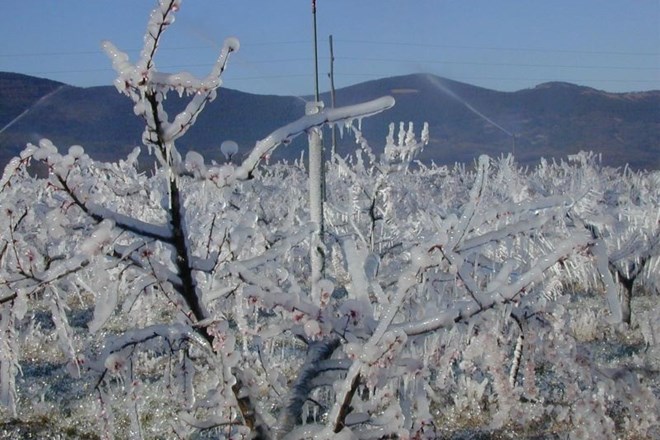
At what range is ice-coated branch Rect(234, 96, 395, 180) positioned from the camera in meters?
2.08

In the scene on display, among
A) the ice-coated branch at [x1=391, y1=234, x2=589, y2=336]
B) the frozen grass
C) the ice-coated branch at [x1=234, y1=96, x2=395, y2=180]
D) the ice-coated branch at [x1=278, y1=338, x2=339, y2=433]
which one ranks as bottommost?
the frozen grass

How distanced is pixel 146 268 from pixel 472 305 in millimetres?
1027

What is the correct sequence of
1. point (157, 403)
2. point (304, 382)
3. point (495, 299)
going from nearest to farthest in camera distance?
point (495, 299) → point (304, 382) → point (157, 403)

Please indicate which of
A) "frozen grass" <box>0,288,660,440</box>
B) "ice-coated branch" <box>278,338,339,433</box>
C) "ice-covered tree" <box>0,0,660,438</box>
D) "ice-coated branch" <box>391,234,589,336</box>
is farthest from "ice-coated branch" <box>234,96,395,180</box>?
"frozen grass" <box>0,288,660,440</box>

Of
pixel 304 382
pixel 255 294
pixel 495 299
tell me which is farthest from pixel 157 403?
pixel 495 299

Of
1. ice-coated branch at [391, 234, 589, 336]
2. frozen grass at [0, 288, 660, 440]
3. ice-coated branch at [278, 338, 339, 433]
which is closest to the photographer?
ice-coated branch at [391, 234, 589, 336]

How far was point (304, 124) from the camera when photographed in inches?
83.7

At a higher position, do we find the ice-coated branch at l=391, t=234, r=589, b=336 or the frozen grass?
the ice-coated branch at l=391, t=234, r=589, b=336

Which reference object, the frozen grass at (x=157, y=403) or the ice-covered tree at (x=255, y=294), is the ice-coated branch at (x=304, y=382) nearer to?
the ice-covered tree at (x=255, y=294)

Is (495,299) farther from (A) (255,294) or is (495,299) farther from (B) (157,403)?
(B) (157,403)

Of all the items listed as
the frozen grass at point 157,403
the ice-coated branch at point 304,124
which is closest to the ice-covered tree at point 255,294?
the ice-coated branch at point 304,124

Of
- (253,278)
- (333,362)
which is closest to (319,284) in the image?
(253,278)

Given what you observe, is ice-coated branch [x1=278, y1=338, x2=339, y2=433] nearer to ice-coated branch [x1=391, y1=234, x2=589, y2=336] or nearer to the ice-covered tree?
the ice-covered tree

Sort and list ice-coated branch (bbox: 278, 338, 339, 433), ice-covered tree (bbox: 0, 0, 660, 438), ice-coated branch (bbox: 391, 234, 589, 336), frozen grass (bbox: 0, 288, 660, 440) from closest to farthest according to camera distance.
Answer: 1. ice-covered tree (bbox: 0, 0, 660, 438)
2. ice-coated branch (bbox: 391, 234, 589, 336)
3. ice-coated branch (bbox: 278, 338, 339, 433)
4. frozen grass (bbox: 0, 288, 660, 440)
